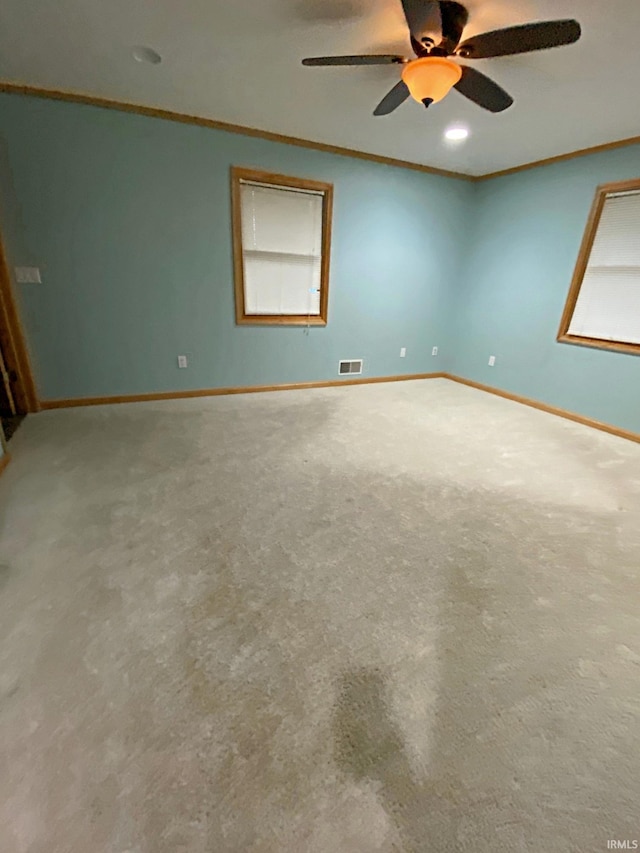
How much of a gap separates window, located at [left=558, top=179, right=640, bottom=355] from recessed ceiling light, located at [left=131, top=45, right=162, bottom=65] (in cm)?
366

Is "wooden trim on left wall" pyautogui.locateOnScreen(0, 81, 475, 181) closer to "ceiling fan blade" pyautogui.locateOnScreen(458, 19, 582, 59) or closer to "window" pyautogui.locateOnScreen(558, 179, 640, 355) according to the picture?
"window" pyautogui.locateOnScreen(558, 179, 640, 355)

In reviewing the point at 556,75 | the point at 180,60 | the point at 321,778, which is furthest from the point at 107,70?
the point at 321,778

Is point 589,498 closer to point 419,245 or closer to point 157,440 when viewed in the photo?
point 157,440

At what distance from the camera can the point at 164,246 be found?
3410 mm

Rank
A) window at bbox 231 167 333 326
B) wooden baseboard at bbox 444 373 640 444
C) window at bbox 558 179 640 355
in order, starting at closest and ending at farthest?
window at bbox 558 179 640 355 < wooden baseboard at bbox 444 373 640 444 < window at bbox 231 167 333 326

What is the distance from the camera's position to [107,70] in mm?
2475

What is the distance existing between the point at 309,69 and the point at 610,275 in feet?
9.98

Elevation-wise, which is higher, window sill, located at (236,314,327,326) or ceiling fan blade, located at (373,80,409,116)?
ceiling fan blade, located at (373,80,409,116)

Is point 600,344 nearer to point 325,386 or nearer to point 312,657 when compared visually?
point 325,386

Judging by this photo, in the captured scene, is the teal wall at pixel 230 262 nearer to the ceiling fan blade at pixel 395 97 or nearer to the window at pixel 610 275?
the window at pixel 610 275

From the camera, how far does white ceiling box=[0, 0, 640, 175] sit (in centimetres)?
187

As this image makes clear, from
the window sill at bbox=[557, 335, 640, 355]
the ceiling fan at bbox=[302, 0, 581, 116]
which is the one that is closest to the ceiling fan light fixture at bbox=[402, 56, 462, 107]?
the ceiling fan at bbox=[302, 0, 581, 116]

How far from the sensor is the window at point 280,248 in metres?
3.63

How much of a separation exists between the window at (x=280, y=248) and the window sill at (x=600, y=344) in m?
2.48
